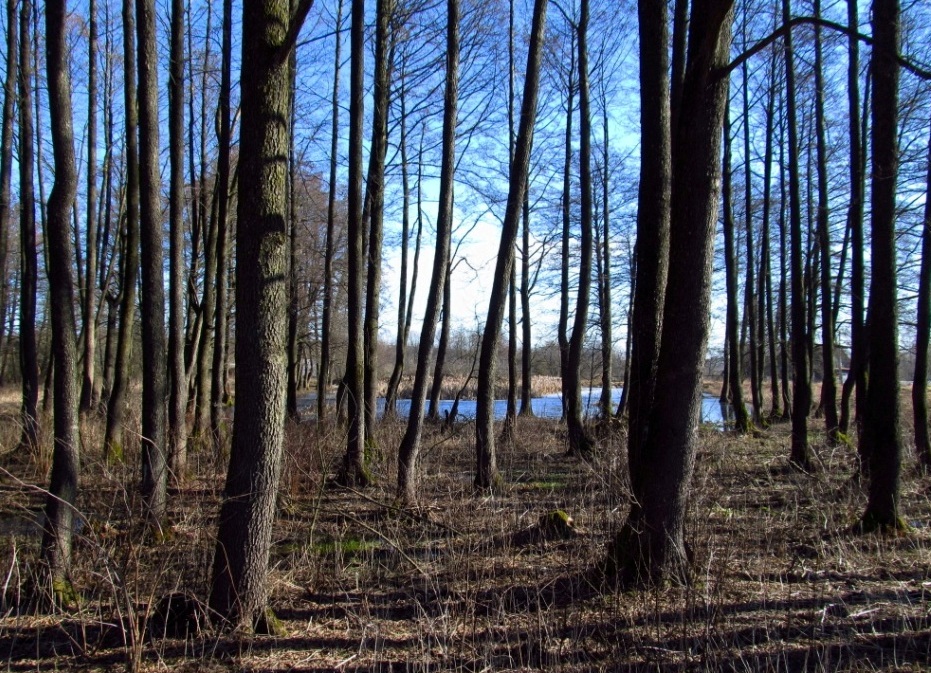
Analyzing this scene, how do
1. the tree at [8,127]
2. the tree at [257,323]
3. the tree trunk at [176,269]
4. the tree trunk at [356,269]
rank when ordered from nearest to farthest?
the tree at [257,323] → the tree trunk at [176,269] → the tree trunk at [356,269] → the tree at [8,127]

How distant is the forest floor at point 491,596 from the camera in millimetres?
3766

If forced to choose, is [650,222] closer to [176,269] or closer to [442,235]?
[442,235]

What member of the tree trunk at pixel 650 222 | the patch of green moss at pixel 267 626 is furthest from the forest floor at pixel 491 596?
the tree trunk at pixel 650 222

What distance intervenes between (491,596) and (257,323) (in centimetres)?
259

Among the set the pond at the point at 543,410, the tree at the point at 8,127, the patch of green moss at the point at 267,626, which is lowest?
the patch of green moss at the point at 267,626

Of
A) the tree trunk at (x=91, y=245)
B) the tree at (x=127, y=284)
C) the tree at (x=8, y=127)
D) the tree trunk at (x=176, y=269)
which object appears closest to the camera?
the tree trunk at (x=176, y=269)

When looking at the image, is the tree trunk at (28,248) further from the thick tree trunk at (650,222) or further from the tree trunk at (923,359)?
the tree trunk at (923,359)

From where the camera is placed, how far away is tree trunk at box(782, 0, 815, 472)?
9.51 meters

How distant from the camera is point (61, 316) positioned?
490 centimetres

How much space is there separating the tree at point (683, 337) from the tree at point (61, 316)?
12.9 feet

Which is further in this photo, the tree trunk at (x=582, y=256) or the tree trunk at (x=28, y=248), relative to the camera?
the tree trunk at (x=582, y=256)

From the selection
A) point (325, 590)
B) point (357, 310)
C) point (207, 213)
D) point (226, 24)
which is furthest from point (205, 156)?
point (325, 590)

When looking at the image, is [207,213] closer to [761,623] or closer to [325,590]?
[325,590]

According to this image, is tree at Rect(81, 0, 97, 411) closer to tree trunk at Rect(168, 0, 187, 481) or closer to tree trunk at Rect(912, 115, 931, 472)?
tree trunk at Rect(168, 0, 187, 481)
